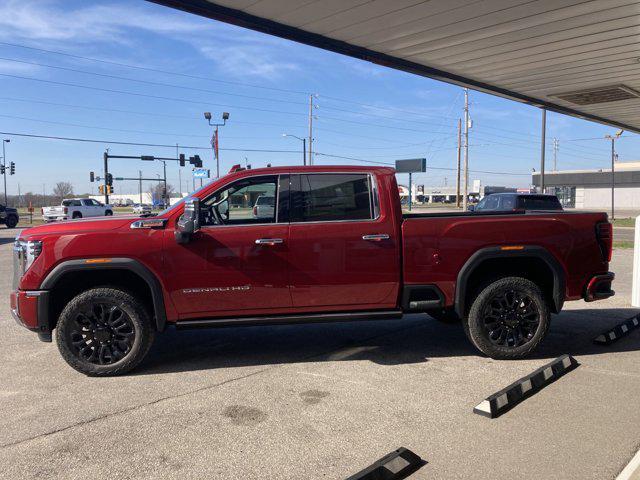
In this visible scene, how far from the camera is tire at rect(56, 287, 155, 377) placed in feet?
15.8

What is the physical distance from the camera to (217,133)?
35.9 metres

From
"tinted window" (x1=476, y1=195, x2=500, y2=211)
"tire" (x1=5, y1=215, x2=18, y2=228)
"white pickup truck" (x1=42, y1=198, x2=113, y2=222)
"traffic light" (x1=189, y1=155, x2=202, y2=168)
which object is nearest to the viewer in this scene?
"tinted window" (x1=476, y1=195, x2=500, y2=211)

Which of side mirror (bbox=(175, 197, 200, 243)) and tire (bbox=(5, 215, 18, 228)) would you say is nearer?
side mirror (bbox=(175, 197, 200, 243))

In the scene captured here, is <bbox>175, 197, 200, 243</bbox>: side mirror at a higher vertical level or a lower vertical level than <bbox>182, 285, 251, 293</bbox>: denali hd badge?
higher

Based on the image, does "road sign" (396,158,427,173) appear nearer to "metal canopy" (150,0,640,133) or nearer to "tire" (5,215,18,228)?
"tire" (5,215,18,228)

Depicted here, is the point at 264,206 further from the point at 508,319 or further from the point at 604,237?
the point at 604,237

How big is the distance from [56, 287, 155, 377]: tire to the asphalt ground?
191mm

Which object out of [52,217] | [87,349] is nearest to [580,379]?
[87,349]

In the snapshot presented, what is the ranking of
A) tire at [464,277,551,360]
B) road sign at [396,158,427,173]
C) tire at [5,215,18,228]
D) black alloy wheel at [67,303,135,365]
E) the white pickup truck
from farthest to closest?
road sign at [396,158,427,173], the white pickup truck, tire at [5,215,18,228], tire at [464,277,551,360], black alloy wheel at [67,303,135,365]

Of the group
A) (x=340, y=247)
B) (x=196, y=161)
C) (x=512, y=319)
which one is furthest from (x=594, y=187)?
(x=340, y=247)

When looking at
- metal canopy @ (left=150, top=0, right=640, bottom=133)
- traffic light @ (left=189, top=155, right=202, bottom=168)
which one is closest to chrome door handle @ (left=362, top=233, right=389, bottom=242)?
metal canopy @ (left=150, top=0, right=640, bottom=133)

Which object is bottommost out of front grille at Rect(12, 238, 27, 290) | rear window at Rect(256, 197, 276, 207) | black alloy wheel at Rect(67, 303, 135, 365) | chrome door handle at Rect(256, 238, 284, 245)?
black alloy wheel at Rect(67, 303, 135, 365)

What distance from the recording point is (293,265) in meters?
4.99

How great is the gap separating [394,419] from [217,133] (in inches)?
1339
